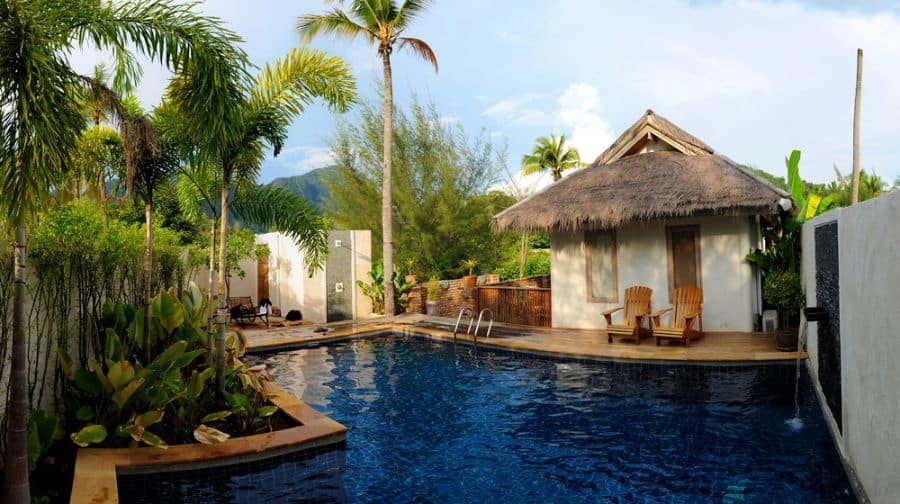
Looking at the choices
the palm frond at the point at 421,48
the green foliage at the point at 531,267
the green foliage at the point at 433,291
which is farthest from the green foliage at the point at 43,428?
the green foliage at the point at 531,267

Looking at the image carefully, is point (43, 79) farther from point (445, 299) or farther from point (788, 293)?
point (445, 299)

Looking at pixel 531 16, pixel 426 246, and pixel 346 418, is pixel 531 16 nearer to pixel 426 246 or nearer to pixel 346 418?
pixel 426 246

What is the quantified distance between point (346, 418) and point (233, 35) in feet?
13.8

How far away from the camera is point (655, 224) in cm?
1183

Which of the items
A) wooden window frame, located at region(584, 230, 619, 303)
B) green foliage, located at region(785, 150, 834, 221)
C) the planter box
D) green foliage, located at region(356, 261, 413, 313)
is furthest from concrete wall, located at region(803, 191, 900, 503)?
green foliage, located at region(356, 261, 413, 313)

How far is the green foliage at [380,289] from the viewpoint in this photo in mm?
16219

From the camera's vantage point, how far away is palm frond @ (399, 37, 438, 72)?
1544 centimetres

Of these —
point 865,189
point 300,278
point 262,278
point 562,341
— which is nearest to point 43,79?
point 562,341

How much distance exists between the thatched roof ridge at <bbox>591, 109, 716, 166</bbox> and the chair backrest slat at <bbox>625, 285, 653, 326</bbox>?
10.8 ft

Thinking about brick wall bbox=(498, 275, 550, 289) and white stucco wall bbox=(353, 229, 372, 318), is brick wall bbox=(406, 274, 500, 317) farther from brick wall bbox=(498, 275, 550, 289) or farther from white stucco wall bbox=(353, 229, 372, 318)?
brick wall bbox=(498, 275, 550, 289)

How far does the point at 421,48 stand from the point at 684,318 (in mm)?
9521

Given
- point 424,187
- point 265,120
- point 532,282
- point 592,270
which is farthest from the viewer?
Result: point 424,187

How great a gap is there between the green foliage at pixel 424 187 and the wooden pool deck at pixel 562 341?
195 inches

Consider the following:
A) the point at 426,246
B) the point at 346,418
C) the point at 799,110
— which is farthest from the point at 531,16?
the point at 799,110
